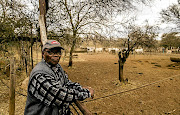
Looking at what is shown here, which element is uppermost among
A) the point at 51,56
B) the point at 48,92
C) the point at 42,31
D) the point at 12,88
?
the point at 42,31

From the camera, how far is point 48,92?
3.49ft

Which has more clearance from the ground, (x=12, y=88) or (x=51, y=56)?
(x=51, y=56)

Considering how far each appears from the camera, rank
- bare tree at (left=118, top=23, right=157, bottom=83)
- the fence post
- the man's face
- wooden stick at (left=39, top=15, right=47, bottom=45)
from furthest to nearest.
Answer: bare tree at (left=118, top=23, right=157, bottom=83)
the fence post
wooden stick at (left=39, top=15, right=47, bottom=45)
the man's face

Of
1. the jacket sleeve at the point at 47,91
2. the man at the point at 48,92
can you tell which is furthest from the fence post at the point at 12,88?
the jacket sleeve at the point at 47,91

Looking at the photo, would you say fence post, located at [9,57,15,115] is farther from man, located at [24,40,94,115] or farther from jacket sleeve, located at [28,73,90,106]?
jacket sleeve, located at [28,73,90,106]

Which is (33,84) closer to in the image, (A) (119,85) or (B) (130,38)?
(A) (119,85)

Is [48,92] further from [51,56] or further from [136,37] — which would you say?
[136,37]

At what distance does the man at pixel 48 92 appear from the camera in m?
1.08

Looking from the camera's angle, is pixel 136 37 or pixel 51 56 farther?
pixel 136 37

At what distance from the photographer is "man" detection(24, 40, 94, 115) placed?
3.53 ft

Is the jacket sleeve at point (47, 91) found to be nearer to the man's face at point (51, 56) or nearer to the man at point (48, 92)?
the man at point (48, 92)

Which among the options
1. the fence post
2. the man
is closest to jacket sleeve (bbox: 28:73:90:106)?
the man

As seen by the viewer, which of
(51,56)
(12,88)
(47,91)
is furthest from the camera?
(12,88)

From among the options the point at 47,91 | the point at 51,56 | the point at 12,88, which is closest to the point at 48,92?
the point at 47,91
